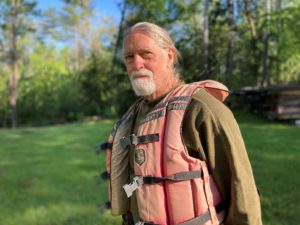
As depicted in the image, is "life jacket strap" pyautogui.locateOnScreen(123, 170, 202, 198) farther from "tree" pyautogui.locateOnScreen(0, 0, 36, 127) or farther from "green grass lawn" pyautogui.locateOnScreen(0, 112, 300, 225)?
"tree" pyautogui.locateOnScreen(0, 0, 36, 127)

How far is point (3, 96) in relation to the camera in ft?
111

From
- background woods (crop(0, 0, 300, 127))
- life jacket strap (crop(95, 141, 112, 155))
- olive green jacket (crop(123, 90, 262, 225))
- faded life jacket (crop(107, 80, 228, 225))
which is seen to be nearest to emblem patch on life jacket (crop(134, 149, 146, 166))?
faded life jacket (crop(107, 80, 228, 225))

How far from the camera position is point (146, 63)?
82.8 inches

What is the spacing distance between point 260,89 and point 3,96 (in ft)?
77.3

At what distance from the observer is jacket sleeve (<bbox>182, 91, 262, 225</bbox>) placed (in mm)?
1849

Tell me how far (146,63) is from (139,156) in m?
0.47

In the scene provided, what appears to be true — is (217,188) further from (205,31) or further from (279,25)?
(279,25)

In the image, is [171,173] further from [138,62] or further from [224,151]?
[138,62]

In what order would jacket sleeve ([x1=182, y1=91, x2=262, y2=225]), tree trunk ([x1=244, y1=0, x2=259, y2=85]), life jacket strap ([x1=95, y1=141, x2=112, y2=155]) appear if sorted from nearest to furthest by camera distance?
jacket sleeve ([x1=182, y1=91, x2=262, y2=225])
life jacket strap ([x1=95, y1=141, x2=112, y2=155])
tree trunk ([x1=244, y1=0, x2=259, y2=85])

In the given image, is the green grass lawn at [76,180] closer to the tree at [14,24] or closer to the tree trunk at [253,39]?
the tree trunk at [253,39]

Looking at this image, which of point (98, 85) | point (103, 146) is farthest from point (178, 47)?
point (103, 146)

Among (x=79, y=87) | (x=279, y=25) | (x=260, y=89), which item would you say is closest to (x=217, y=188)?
(x=260, y=89)

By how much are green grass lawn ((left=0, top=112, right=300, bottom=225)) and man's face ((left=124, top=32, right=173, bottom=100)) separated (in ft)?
5.86

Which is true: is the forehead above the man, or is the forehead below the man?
above
